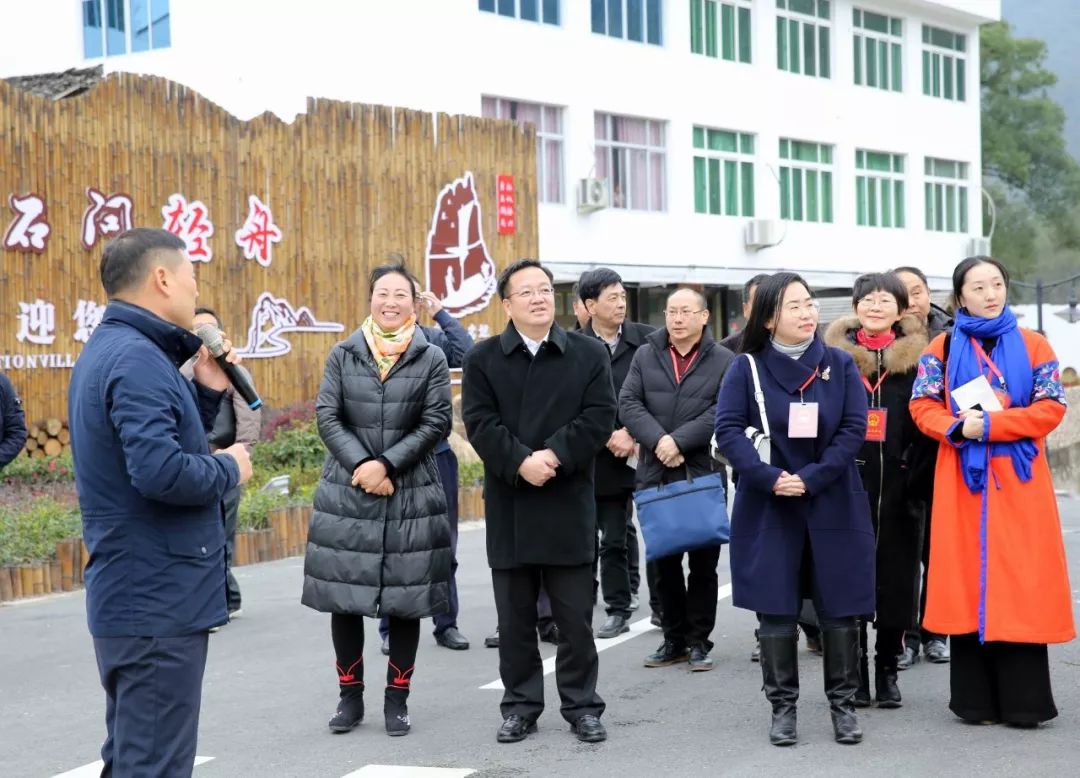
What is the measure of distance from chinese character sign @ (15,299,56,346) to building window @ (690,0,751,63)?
59.4 ft

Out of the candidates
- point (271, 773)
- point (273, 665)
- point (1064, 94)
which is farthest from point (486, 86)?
point (1064, 94)

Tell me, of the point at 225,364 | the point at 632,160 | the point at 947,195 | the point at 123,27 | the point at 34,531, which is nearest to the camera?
the point at 225,364

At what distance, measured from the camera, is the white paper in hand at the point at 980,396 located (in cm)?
646

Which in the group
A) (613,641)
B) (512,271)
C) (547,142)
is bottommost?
(613,641)

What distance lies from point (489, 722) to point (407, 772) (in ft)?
2.85

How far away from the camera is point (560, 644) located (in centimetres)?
657

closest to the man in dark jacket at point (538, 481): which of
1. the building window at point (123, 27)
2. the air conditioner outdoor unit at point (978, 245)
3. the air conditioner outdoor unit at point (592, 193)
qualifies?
the building window at point (123, 27)

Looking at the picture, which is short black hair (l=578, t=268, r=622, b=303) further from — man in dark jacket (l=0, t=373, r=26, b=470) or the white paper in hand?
man in dark jacket (l=0, t=373, r=26, b=470)

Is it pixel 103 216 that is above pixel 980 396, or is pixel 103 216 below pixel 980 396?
above

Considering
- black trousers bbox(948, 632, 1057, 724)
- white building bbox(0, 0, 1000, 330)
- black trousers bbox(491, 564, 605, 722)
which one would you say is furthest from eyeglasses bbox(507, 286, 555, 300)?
white building bbox(0, 0, 1000, 330)

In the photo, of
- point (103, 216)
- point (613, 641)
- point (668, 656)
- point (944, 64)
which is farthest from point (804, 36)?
point (668, 656)

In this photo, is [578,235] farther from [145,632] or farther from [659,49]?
[145,632]

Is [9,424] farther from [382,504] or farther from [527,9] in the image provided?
[527,9]

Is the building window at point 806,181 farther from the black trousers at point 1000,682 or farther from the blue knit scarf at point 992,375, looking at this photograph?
the black trousers at point 1000,682
